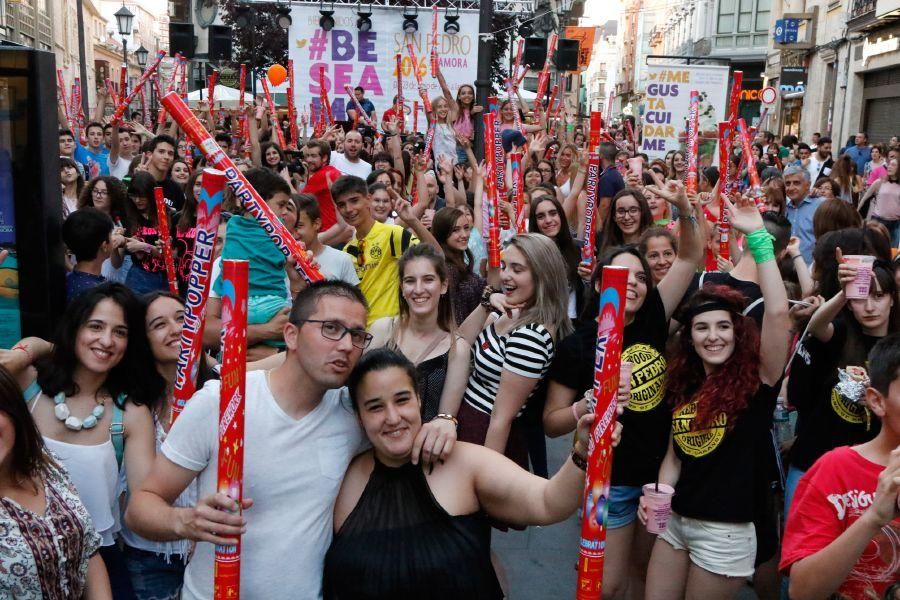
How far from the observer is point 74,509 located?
250cm

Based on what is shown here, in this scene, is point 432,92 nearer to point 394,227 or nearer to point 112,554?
point 394,227

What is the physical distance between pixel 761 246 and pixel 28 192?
321 centimetres

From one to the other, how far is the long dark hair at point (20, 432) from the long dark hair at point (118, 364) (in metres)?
0.53

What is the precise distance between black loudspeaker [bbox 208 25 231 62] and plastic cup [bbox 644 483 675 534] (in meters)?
13.9

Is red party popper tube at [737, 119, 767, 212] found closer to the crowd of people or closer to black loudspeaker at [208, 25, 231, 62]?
the crowd of people

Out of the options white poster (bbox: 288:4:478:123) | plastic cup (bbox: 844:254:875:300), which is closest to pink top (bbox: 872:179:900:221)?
plastic cup (bbox: 844:254:875:300)

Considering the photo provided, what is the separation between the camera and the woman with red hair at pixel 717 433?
345 cm

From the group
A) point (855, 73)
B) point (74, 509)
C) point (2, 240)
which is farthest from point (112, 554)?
point (855, 73)

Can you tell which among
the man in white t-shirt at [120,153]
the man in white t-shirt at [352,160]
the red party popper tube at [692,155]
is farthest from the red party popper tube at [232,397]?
the man in white t-shirt at [120,153]

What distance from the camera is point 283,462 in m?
2.45

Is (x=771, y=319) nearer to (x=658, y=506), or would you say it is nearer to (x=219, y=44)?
(x=658, y=506)

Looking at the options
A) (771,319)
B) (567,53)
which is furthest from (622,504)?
(567,53)

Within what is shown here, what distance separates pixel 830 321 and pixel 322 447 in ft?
7.39

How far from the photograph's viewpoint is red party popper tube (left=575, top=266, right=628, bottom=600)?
208cm
